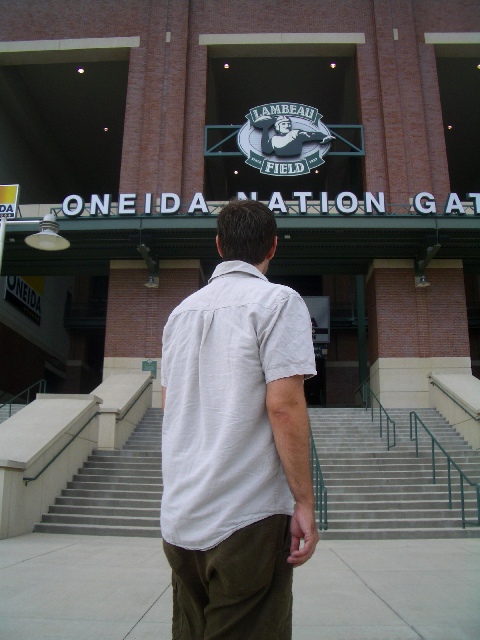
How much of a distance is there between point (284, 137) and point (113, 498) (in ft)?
52.7

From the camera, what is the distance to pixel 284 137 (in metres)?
21.7

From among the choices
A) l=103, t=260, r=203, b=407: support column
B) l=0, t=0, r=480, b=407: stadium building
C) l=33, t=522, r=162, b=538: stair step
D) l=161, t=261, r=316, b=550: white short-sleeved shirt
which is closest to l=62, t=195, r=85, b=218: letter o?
l=0, t=0, r=480, b=407: stadium building

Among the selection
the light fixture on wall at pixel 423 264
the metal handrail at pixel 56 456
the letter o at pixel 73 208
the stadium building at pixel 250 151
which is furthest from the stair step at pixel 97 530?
the light fixture on wall at pixel 423 264

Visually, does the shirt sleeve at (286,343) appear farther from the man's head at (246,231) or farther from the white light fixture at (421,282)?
the white light fixture at (421,282)

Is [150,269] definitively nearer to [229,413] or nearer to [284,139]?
[284,139]

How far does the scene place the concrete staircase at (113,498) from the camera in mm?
8789

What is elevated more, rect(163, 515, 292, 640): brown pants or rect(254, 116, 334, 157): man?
rect(254, 116, 334, 157): man

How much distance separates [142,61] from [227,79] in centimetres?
484

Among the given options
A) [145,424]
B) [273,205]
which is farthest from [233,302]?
[273,205]

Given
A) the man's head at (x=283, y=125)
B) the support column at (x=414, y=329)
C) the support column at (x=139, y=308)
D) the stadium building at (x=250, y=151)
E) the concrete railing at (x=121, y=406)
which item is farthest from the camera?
the man's head at (x=283, y=125)

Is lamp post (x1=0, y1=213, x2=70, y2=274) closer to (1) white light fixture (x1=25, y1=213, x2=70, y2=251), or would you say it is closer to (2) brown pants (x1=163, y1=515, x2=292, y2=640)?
(1) white light fixture (x1=25, y1=213, x2=70, y2=251)

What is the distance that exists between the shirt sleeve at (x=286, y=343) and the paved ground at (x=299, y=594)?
246 centimetres

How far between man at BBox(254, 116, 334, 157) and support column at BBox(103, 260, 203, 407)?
18.3 feet

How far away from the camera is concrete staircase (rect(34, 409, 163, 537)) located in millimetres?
8789
